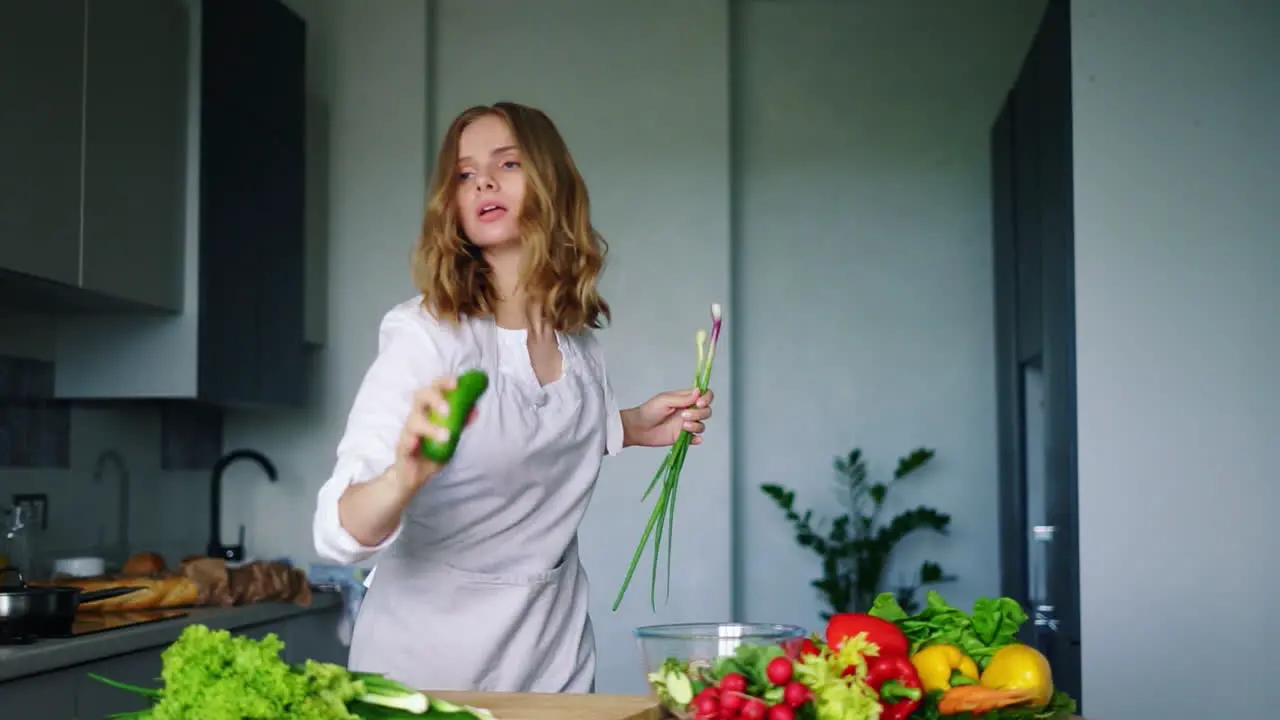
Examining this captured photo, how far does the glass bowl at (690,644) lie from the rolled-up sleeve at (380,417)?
0.30 m

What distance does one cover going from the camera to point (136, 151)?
10.6ft

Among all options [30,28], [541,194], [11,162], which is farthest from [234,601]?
[541,194]

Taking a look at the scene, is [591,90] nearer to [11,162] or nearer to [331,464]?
[331,464]

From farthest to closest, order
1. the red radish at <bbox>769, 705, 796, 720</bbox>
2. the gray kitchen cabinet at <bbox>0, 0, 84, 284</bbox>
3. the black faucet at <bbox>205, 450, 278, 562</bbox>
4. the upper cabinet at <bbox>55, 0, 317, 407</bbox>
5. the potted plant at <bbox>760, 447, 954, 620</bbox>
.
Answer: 1. the potted plant at <bbox>760, 447, 954, 620</bbox>
2. the black faucet at <bbox>205, 450, 278, 562</bbox>
3. the upper cabinet at <bbox>55, 0, 317, 407</bbox>
4. the gray kitchen cabinet at <bbox>0, 0, 84, 284</bbox>
5. the red radish at <bbox>769, 705, 796, 720</bbox>

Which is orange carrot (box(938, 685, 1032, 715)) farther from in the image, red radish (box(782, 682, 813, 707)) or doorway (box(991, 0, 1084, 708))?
doorway (box(991, 0, 1084, 708))

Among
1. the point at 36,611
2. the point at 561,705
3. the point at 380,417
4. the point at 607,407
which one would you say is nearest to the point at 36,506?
the point at 36,611

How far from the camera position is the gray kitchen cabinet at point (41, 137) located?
2.69 m

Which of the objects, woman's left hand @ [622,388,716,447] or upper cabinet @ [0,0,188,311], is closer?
woman's left hand @ [622,388,716,447]

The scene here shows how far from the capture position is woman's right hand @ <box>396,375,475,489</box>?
1.24 metres

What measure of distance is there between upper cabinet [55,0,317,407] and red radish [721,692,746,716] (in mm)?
2364

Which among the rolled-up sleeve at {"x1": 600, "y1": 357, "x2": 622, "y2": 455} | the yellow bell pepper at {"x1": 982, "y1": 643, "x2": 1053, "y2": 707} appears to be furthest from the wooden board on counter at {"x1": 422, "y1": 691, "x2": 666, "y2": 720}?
the rolled-up sleeve at {"x1": 600, "y1": 357, "x2": 622, "y2": 455}

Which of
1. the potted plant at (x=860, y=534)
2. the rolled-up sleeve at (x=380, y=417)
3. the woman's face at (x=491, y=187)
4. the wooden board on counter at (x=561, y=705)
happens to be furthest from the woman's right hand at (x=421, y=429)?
the potted plant at (x=860, y=534)

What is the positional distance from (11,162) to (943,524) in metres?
2.97

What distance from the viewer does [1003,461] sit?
4242 mm
